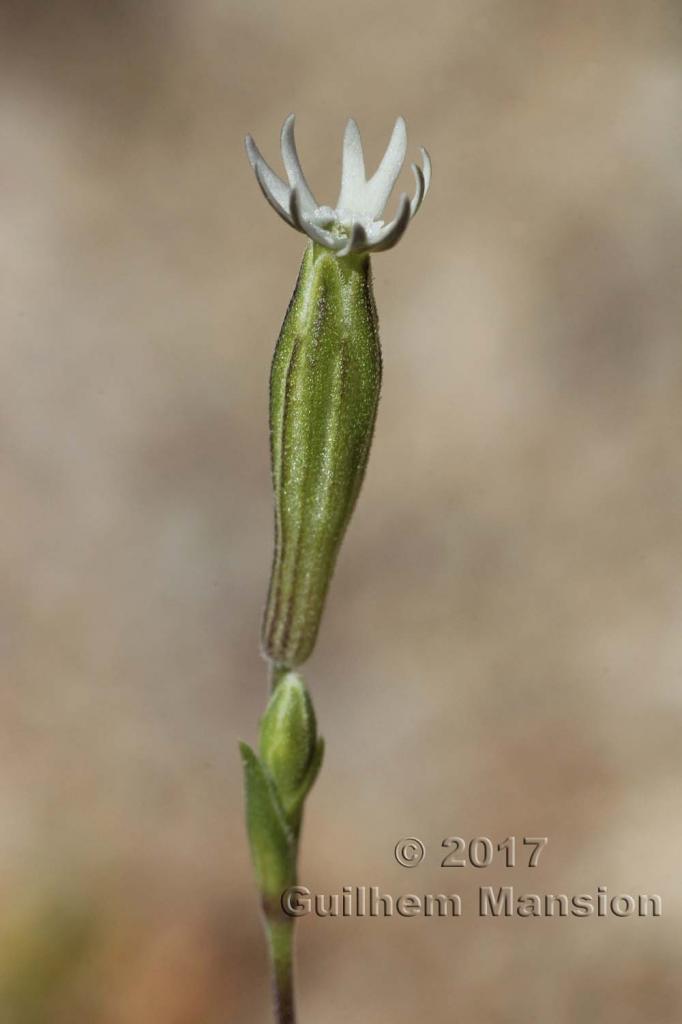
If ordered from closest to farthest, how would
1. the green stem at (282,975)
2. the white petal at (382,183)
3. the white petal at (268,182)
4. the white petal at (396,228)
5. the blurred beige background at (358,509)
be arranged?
the white petal at (396,228)
the white petal at (268,182)
the white petal at (382,183)
the green stem at (282,975)
the blurred beige background at (358,509)

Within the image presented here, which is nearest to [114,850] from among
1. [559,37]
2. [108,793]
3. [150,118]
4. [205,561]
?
[108,793]

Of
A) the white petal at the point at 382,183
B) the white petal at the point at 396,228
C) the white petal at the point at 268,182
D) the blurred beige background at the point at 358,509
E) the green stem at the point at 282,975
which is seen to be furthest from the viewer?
the blurred beige background at the point at 358,509

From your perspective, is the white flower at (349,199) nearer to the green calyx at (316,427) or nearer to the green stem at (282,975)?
the green calyx at (316,427)

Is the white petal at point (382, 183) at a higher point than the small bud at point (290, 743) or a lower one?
higher

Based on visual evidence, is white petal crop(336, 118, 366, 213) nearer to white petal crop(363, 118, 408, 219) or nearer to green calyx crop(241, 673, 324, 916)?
white petal crop(363, 118, 408, 219)

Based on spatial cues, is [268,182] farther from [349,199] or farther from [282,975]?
[282,975]

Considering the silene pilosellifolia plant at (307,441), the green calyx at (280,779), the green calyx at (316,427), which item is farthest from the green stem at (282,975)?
the green calyx at (316,427)
